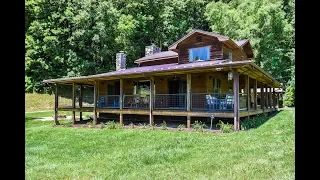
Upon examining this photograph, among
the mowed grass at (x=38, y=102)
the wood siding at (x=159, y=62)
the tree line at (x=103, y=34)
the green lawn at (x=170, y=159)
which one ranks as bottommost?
the green lawn at (x=170, y=159)

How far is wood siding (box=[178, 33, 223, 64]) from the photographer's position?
1872cm

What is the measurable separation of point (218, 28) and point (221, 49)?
1888cm

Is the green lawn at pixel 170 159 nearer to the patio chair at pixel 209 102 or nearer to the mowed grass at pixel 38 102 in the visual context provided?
the patio chair at pixel 209 102

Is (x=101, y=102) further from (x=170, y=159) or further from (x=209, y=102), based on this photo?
(x=170, y=159)

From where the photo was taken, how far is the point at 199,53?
63.8 ft

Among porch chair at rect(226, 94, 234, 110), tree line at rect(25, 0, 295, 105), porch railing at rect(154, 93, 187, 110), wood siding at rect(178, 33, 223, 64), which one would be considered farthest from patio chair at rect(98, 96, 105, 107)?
tree line at rect(25, 0, 295, 105)

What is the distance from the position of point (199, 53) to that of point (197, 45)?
550 mm

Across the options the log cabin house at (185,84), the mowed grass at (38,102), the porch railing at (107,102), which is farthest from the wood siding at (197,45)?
the mowed grass at (38,102)

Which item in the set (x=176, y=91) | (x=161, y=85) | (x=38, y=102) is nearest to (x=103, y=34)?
(x=38, y=102)

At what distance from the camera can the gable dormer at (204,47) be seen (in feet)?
61.3

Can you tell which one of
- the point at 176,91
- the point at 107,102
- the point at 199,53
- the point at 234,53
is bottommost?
the point at 107,102

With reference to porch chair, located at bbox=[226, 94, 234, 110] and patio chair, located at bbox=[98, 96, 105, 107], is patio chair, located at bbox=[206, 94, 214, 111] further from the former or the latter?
patio chair, located at bbox=[98, 96, 105, 107]

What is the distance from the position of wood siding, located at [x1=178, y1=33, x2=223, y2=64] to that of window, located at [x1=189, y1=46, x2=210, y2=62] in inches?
8.7
